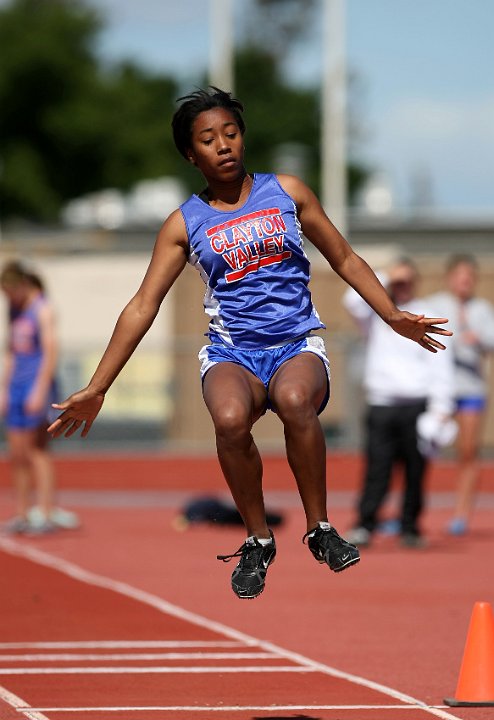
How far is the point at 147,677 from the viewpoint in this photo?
27.5 ft

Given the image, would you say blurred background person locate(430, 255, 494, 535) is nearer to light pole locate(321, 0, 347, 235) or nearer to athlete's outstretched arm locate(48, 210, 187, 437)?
athlete's outstretched arm locate(48, 210, 187, 437)

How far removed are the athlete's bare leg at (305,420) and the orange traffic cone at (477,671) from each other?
3.12 ft

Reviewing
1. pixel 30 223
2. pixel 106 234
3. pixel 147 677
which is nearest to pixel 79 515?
pixel 147 677

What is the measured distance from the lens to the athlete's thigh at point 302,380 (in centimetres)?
712

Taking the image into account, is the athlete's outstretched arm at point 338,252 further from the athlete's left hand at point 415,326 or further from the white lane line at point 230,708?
the white lane line at point 230,708

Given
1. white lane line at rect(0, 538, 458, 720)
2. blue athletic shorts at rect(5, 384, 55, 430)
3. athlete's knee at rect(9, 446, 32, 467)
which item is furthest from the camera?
athlete's knee at rect(9, 446, 32, 467)

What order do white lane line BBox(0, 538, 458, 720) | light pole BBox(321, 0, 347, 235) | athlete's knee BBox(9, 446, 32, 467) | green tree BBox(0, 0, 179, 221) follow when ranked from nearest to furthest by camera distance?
white lane line BBox(0, 538, 458, 720) < athlete's knee BBox(9, 446, 32, 467) < light pole BBox(321, 0, 347, 235) < green tree BBox(0, 0, 179, 221)

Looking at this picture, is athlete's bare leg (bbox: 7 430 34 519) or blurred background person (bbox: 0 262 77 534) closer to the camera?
blurred background person (bbox: 0 262 77 534)

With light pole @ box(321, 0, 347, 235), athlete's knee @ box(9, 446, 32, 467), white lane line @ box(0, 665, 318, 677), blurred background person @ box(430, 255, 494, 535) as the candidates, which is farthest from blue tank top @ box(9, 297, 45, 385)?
light pole @ box(321, 0, 347, 235)

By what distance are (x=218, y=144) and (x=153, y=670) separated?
2.83m

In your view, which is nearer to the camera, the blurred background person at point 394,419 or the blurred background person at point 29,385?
the blurred background person at point 394,419

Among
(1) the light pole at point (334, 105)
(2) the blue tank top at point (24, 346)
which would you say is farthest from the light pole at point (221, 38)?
(2) the blue tank top at point (24, 346)

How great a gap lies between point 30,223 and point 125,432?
175 feet

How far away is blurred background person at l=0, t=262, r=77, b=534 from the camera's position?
15070 millimetres
